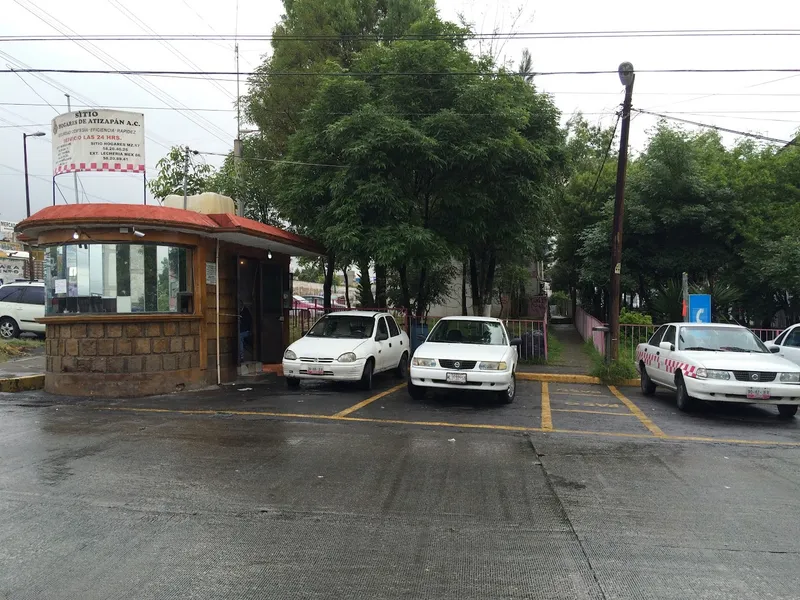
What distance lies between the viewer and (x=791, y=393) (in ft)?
29.4

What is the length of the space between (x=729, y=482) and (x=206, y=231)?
9664 millimetres

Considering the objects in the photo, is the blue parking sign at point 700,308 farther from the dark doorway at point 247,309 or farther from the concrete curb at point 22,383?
the concrete curb at point 22,383

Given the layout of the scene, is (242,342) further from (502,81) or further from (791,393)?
(791,393)

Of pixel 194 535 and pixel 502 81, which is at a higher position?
pixel 502 81

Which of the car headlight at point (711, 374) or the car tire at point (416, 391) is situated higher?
the car headlight at point (711, 374)

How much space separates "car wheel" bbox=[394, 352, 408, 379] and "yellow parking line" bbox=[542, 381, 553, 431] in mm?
3247

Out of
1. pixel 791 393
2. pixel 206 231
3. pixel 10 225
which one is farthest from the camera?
pixel 10 225

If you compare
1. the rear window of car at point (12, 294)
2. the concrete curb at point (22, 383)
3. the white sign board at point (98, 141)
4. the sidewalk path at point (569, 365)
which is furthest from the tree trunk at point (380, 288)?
the rear window of car at point (12, 294)

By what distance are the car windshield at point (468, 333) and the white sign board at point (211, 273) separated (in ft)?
15.2

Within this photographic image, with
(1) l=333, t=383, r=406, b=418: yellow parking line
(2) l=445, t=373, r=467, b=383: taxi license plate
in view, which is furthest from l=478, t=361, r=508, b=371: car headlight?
(1) l=333, t=383, r=406, b=418: yellow parking line

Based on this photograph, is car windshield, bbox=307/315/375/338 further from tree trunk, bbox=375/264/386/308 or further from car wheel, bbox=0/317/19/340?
car wheel, bbox=0/317/19/340

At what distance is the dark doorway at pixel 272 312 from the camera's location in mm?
14805

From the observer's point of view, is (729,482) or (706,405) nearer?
(729,482)

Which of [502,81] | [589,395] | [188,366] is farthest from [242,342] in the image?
[502,81]
